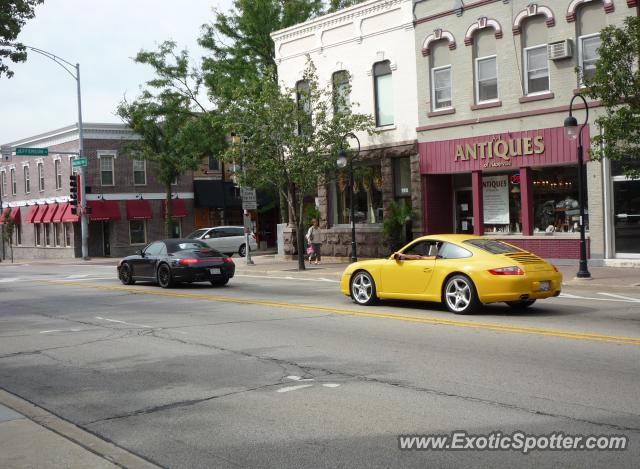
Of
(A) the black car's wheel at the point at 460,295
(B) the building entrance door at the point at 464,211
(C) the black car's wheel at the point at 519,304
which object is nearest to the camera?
(A) the black car's wheel at the point at 460,295

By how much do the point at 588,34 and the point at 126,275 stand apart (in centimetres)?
1529

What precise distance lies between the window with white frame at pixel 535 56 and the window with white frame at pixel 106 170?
3158 cm

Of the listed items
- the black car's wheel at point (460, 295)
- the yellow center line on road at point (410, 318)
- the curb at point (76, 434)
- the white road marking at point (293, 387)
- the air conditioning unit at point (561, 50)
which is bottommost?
the curb at point (76, 434)

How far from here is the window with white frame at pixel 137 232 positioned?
4853 centimetres

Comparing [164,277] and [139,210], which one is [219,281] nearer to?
[164,277]

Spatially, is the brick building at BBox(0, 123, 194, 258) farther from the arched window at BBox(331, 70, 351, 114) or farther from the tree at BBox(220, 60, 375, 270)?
the tree at BBox(220, 60, 375, 270)

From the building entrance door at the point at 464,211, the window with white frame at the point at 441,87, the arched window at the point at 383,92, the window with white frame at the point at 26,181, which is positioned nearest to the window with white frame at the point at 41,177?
the window with white frame at the point at 26,181

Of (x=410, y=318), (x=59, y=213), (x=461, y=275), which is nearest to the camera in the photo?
(x=410, y=318)

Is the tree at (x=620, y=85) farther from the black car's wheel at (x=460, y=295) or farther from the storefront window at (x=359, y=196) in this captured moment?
the storefront window at (x=359, y=196)

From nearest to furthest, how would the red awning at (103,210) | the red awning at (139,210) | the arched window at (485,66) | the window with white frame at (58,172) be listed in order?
1. the arched window at (485,66)
2. the red awning at (103,210)
3. the red awning at (139,210)
4. the window with white frame at (58,172)

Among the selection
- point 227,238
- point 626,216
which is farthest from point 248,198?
point 626,216

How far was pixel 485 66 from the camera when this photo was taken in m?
24.2

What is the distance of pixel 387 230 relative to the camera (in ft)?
86.3

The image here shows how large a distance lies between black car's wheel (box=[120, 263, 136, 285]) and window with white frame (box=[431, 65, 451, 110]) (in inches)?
455
